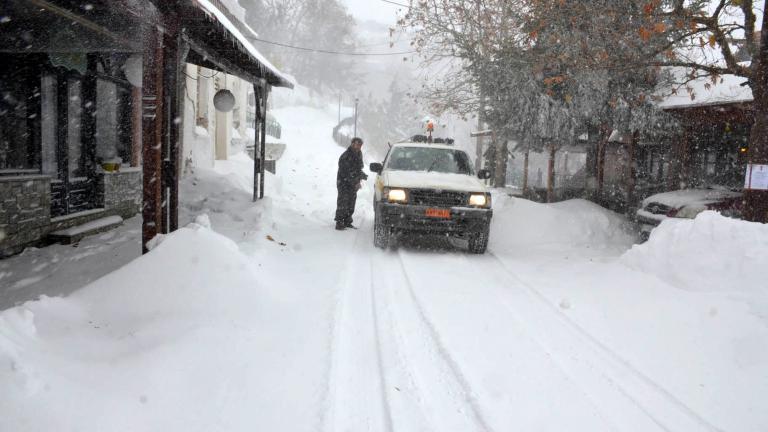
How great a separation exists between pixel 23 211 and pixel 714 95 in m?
12.2

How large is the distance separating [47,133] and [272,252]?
445 centimetres

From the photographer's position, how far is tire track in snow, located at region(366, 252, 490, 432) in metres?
3.09

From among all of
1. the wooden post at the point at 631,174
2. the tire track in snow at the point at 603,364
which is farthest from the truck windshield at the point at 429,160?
the wooden post at the point at 631,174

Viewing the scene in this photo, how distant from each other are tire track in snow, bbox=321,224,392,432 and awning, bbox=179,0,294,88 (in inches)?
133

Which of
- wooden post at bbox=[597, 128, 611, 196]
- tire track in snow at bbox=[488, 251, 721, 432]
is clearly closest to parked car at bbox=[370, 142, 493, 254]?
tire track in snow at bbox=[488, 251, 721, 432]

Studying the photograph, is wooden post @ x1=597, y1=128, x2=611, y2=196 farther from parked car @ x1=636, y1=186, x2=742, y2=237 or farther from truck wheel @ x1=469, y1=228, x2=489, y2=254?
truck wheel @ x1=469, y1=228, x2=489, y2=254

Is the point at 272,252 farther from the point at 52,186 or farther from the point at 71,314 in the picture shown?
the point at 52,186

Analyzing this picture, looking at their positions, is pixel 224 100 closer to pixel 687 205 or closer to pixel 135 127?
pixel 135 127

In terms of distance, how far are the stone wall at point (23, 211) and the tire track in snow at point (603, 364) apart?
6.49 m

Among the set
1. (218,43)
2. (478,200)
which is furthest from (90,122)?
(478,200)

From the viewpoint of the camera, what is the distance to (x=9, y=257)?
7012mm

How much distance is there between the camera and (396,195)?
8.06 meters

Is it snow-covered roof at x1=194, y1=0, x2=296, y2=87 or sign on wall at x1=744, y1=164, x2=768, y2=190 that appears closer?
snow-covered roof at x1=194, y1=0, x2=296, y2=87

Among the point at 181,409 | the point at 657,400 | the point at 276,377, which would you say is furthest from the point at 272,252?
the point at 657,400
